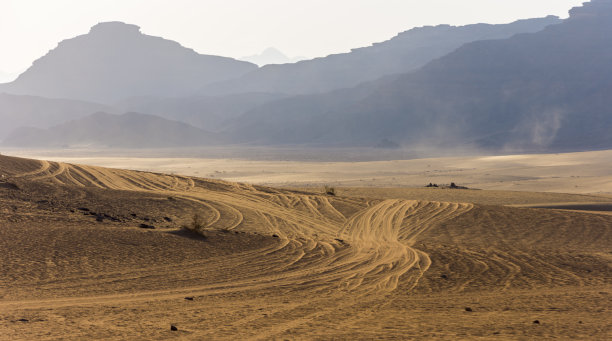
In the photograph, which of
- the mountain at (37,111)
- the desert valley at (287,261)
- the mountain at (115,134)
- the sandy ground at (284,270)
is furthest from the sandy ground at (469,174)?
the mountain at (37,111)

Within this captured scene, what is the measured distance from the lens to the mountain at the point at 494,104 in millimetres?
111375

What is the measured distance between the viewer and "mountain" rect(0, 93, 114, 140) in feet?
560

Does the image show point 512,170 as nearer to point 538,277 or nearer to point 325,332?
point 538,277

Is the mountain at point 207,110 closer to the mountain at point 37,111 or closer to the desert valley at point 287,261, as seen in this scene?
the mountain at point 37,111

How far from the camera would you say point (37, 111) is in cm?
17750

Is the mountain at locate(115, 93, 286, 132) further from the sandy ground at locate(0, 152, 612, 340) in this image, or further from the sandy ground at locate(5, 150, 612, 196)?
the sandy ground at locate(0, 152, 612, 340)

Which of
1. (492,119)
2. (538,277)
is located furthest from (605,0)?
(538,277)

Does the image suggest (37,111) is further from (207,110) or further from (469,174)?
(469,174)

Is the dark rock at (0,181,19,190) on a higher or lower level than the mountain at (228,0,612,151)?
lower

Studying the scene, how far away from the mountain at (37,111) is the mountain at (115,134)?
1367 inches

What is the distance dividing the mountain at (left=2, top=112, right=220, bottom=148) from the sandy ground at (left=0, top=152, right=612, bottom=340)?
11134 centimetres

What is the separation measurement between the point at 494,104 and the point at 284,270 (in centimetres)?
12115

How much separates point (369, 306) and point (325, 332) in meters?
1.78

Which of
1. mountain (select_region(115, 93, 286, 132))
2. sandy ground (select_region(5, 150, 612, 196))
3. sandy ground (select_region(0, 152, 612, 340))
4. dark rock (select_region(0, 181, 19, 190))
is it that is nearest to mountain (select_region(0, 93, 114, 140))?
mountain (select_region(115, 93, 286, 132))
